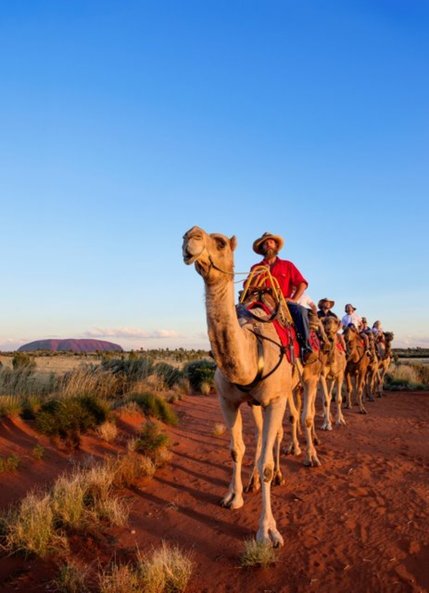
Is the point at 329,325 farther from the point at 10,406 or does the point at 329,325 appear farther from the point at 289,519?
the point at 10,406

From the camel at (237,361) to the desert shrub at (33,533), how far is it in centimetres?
239

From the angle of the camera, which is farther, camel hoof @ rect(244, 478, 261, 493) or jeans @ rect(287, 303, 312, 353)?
jeans @ rect(287, 303, 312, 353)

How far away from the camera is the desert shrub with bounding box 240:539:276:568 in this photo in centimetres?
517

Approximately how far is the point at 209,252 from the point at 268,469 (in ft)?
9.53

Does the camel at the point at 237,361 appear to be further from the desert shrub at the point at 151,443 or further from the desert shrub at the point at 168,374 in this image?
the desert shrub at the point at 168,374

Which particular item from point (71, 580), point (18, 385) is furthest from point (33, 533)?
point (18, 385)

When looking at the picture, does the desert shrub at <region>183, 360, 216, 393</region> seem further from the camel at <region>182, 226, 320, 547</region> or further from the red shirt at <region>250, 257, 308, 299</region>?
the camel at <region>182, 226, 320, 547</region>

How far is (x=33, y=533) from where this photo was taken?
5594 mm

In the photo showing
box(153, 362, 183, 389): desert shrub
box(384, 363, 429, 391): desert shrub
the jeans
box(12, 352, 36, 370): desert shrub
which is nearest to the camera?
the jeans

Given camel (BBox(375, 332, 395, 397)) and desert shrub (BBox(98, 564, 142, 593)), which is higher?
camel (BBox(375, 332, 395, 397))

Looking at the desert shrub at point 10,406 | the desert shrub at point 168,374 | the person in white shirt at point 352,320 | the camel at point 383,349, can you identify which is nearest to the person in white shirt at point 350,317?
the person in white shirt at point 352,320

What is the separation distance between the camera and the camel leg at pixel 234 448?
6.61 meters

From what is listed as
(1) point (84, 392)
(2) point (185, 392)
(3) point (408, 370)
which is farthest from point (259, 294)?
(3) point (408, 370)

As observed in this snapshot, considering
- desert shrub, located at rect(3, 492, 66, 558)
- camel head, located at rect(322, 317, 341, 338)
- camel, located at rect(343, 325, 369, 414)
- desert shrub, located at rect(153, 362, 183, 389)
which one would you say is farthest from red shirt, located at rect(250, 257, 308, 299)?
desert shrub, located at rect(153, 362, 183, 389)
